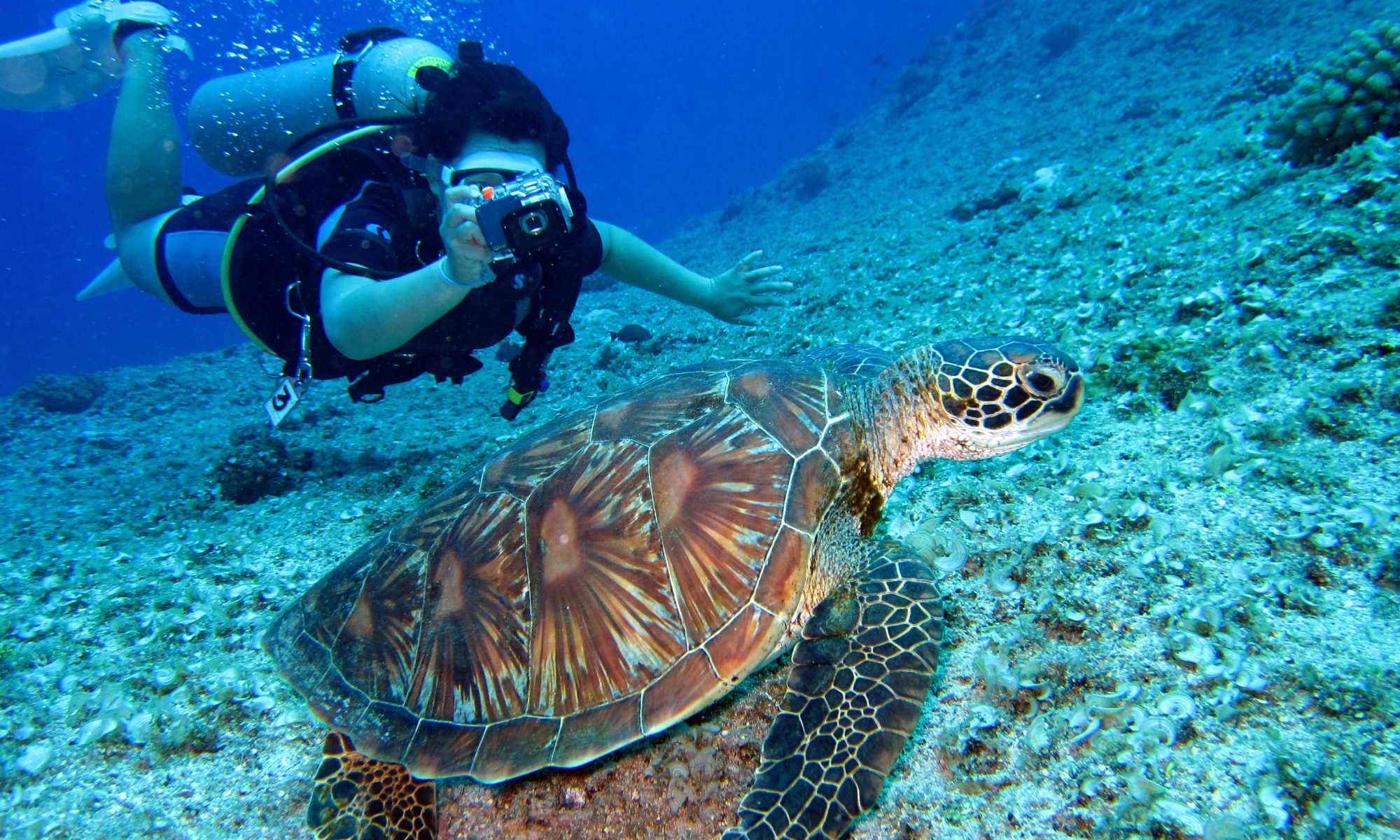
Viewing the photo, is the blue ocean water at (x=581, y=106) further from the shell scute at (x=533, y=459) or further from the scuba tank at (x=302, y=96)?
the shell scute at (x=533, y=459)

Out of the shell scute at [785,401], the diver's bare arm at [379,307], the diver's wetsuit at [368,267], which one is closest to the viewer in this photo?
the shell scute at [785,401]

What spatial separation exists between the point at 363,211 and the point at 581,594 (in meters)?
2.70

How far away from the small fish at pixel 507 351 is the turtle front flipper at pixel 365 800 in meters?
5.15

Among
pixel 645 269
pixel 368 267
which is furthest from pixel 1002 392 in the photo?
pixel 368 267

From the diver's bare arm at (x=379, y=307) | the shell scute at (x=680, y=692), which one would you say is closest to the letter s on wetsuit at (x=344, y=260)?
the diver's bare arm at (x=379, y=307)

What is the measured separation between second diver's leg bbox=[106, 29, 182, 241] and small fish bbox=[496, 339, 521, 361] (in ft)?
10.4

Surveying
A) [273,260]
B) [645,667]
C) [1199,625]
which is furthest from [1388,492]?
[273,260]

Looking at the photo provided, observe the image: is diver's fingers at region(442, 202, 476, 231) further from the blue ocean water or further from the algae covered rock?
the blue ocean water

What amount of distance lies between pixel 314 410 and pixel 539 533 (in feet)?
16.6

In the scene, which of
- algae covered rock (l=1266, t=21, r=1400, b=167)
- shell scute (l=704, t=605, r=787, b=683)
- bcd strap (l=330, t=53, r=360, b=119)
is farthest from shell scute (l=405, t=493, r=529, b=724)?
algae covered rock (l=1266, t=21, r=1400, b=167)

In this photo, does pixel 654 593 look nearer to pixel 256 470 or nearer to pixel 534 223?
pixel 534 223

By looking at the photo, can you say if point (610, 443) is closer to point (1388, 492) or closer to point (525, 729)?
point (525, 729)

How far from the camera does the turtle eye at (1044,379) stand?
215 cm

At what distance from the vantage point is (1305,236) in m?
2.91
